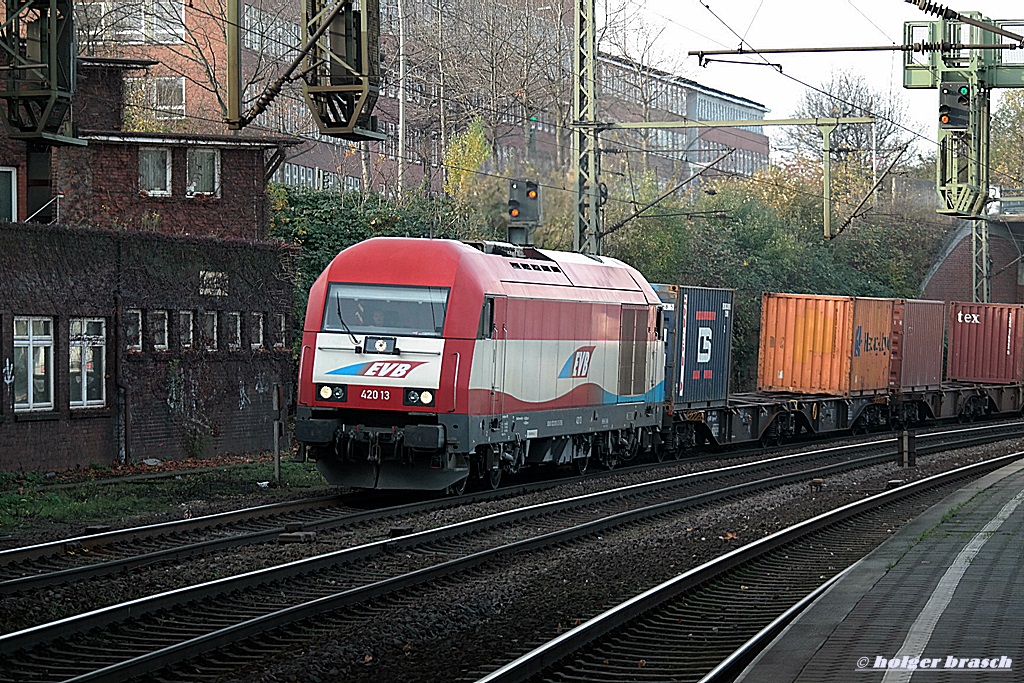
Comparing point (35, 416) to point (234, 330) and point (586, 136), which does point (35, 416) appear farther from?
point (586, 136)

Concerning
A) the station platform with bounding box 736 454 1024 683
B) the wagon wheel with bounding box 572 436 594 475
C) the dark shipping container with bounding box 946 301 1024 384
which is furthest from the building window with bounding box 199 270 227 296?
the dark shipping container with bounding box 946 301 1024 384

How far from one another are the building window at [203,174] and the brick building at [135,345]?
8.22 ft

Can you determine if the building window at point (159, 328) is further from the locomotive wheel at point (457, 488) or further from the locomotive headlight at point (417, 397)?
the locomotive headlight at point (417, 397)

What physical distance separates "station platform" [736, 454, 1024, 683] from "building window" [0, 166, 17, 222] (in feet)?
61.1

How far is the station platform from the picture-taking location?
8477 millimetres

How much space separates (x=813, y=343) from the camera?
33.3 metres

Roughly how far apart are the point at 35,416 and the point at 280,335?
23.0ft

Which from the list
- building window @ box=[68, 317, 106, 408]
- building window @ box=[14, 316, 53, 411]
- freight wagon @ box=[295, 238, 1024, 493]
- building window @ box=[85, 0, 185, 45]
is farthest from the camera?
building window @ box=[85, 0, 185, 45]

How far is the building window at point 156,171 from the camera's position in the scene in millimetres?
28938

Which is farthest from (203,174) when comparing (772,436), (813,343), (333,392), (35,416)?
(813,343)

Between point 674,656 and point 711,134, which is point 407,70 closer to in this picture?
point 674,656

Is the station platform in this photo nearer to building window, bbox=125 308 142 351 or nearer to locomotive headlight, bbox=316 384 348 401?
locomotive headlight, bbox=316 384 348 401

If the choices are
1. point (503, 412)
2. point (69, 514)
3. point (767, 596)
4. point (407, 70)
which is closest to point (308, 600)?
point (767, 596)

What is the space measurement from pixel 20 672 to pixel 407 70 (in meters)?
43.8
